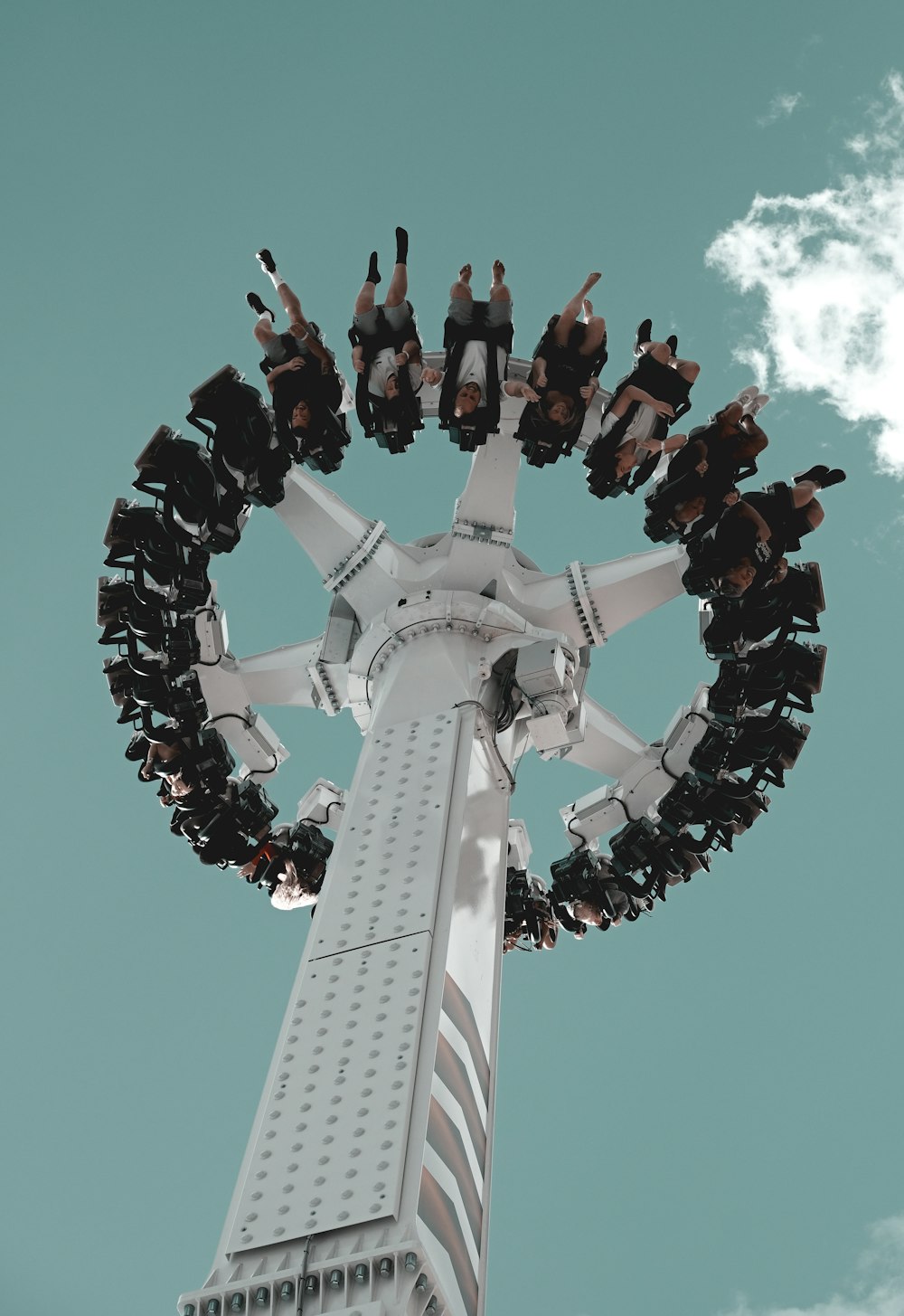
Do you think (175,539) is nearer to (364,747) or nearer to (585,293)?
(364,747)

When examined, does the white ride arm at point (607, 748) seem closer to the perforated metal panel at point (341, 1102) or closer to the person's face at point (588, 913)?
the person's face at point (588, 913)

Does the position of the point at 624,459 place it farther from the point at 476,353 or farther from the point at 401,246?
the point at 401,246

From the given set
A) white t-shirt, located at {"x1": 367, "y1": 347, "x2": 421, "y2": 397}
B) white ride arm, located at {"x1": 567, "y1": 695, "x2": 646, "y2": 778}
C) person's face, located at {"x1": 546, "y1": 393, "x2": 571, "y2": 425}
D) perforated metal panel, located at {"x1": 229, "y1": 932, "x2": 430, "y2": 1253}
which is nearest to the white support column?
perforated metal panel, located at {"x1": 229, "y1": 932, "x2": 430, "y2": 1253}

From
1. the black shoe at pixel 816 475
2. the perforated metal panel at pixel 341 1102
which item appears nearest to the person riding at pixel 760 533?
the black shoe at pixel 816 475

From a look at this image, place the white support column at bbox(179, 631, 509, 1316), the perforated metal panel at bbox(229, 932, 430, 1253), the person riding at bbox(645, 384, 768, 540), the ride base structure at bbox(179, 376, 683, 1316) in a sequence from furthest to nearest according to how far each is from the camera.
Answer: the person riding at bbox(645, 384, 768, 540) < the perforated metal panel at bbox(229, 932, 430, 1253) < the ride base structure at bbox(179, 376, 683, 1316) < the white support column at bbox(179, 631, 509, 1316)

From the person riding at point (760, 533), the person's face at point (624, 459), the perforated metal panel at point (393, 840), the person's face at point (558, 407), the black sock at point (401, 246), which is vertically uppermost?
the black sock at point (401, 246)

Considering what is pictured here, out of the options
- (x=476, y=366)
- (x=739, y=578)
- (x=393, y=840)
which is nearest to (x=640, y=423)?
(x=476, y=366)

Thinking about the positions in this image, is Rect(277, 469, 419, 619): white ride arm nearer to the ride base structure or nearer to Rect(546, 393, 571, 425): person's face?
the ride base structure

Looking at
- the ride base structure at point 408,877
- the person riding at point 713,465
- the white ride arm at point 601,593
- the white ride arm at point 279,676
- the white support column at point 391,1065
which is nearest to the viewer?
the white support column at point 391,1065
